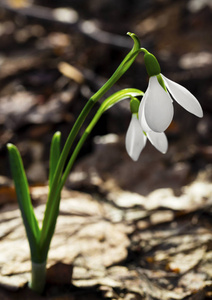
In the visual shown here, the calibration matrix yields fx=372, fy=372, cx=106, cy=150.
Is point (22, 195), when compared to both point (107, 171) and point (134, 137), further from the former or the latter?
point (107, 171)

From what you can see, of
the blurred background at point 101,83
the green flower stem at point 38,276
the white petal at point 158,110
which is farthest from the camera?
the blurred background at point 101,83

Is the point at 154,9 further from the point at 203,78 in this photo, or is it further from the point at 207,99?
the point at 207,99

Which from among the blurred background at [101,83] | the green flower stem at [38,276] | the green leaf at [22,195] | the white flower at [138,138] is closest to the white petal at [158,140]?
the white flower at [138,138]

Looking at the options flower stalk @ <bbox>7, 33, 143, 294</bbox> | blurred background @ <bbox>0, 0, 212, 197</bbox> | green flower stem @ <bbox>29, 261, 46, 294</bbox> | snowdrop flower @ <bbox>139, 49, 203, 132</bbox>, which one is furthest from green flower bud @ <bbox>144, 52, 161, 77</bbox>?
blurred background @ <bbox>0, 0, 212, 197</bbox>

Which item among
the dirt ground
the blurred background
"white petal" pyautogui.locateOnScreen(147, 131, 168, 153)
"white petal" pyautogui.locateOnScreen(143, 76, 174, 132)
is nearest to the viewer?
"white petal" pyautogui.locateOnScreen(143, 76, 174, 132)

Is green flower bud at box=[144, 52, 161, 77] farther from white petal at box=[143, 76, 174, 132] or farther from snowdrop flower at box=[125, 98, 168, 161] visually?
snowdrop flower at box=[125, 98, 168, 161]

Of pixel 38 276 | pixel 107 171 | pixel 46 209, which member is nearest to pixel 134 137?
pixel 46 209

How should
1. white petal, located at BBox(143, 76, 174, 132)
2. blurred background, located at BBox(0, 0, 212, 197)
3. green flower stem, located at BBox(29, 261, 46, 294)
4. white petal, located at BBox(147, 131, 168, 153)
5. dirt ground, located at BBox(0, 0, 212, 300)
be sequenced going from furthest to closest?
blurred background, located at BBox(0, 0, 212, 197), dirt ground, located at BBox(0, 0, 212, 300), green flower stem, located at BBox(29, 261, 46, 294), white petal, located at BBox(147, 131, 168, 153), white petal, located at BBox(143, 76, 174, 132)

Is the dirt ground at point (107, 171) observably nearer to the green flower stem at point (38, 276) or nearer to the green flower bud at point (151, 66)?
the green flower stem at point (38, 276)
